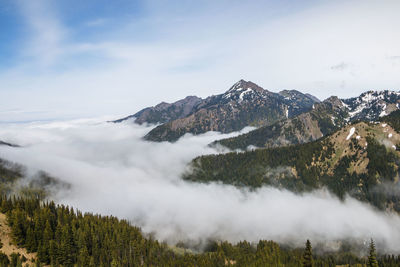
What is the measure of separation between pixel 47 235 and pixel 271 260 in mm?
154763

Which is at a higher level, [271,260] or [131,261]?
[131,261]

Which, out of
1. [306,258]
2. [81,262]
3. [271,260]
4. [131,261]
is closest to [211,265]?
[271,260]

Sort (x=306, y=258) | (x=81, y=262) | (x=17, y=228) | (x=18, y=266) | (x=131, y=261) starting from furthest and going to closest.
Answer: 1. (x=131, y=261)
2. (x=81, y=262)
3. (x=17, y=228)
4. (x=18, y=266)
5. (x=306, y=258)

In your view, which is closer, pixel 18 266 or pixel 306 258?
pixel 306 258

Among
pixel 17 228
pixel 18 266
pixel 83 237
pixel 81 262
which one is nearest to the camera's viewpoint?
pixel 18 266

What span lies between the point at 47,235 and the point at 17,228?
14.7 metres

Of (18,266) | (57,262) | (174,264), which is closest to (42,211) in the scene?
(57,262)

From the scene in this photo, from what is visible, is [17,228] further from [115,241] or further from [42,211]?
[115,241]

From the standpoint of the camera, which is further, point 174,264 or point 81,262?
point 174,264

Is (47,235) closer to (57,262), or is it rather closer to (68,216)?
(57,262)

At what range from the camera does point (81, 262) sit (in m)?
140

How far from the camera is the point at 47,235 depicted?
135 meters

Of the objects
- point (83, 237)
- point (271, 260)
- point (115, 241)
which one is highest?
point (83, 237)

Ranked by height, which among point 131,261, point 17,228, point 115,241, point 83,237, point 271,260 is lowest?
point 271,260
